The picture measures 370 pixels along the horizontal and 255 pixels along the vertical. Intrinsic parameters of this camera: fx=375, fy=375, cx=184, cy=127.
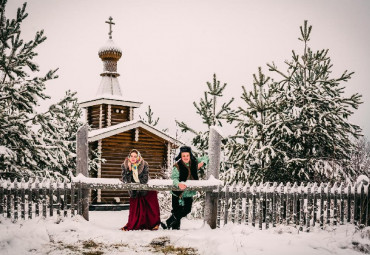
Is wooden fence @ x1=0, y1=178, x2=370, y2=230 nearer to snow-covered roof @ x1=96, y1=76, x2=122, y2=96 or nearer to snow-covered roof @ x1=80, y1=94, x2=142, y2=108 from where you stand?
snow-covered roof @ x1=80, y1=94, x2=142, y2=108

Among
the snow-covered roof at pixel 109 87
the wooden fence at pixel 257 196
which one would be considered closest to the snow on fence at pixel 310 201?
the wooden fence at pixel 257 196

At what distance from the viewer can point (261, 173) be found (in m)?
11.6

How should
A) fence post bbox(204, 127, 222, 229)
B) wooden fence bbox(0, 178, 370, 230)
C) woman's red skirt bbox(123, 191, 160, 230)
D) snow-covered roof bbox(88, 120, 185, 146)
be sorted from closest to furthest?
wooden fence bbox(0, 178, 370, 230) → woman's red skirt bbox(123, 191, 160, 230) → fence post bbox(204, 127, 222, 229) → snow-covered roof bbox(88, 120, 185, 146)

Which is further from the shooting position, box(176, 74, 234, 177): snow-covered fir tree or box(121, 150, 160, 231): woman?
box(176, 74, 234, 177): snow-covered fir tree

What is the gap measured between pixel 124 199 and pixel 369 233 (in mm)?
15051

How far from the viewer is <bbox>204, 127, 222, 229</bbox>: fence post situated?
29.5ft

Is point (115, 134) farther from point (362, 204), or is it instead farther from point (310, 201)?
point (362, 204)

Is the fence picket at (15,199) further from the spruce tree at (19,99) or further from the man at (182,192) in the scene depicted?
the man at (182,192)

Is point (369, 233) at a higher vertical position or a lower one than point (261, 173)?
lower

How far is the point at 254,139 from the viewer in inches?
454

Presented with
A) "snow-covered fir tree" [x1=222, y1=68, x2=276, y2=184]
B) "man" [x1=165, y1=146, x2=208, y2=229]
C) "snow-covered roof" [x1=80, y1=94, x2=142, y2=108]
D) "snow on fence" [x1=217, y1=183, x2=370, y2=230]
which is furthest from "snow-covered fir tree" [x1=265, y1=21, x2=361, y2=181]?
"snow-covered roof" [x1=80, y1=94, x2=142, y2=108]

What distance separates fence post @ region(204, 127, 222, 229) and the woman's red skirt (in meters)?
1.25

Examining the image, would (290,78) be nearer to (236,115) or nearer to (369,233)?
(236,115)

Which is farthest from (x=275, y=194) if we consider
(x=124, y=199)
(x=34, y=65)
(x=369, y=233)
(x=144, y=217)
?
(x=124, y=199)
